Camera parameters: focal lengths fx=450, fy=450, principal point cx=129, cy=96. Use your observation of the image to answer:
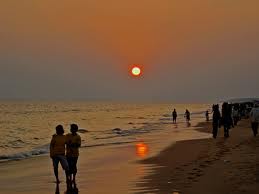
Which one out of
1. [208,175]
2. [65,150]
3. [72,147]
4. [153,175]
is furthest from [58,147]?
[208,175]

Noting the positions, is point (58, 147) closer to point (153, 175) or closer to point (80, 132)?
A: point (153, 175)

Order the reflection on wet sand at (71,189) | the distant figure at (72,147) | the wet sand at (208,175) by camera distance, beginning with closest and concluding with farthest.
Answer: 1. the wet sand at (208,175)
2. the reflection on wet sand at (71,189)
3. the distant figure at (72,147)

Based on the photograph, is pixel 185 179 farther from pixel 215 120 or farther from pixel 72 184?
pixel 215 120

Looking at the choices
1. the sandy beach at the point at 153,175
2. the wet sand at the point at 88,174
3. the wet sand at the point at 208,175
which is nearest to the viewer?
the wet sand at the point at 208,175

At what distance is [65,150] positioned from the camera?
41.0ft

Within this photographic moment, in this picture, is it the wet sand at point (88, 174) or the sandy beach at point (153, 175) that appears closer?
the sandy beach at point (153, 175)

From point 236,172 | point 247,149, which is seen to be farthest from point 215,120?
point 236,172

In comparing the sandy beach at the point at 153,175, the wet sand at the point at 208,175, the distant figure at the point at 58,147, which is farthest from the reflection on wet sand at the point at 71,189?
the wet sand at the point at 208,175

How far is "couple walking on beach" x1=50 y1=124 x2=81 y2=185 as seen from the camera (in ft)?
40.3

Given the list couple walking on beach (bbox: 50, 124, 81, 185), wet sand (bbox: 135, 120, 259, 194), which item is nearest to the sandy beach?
wet sand (bbox: 135, 120, 259, 194)

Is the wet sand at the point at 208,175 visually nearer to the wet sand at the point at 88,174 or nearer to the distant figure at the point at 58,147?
the wet sand at the point at 88,174

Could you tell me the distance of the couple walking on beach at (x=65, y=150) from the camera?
1230cm

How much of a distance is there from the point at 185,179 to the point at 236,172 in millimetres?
1703

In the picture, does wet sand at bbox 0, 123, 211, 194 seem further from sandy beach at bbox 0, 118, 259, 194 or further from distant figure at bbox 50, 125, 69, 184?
distant figure at bbox 50, 125, 69, 184
